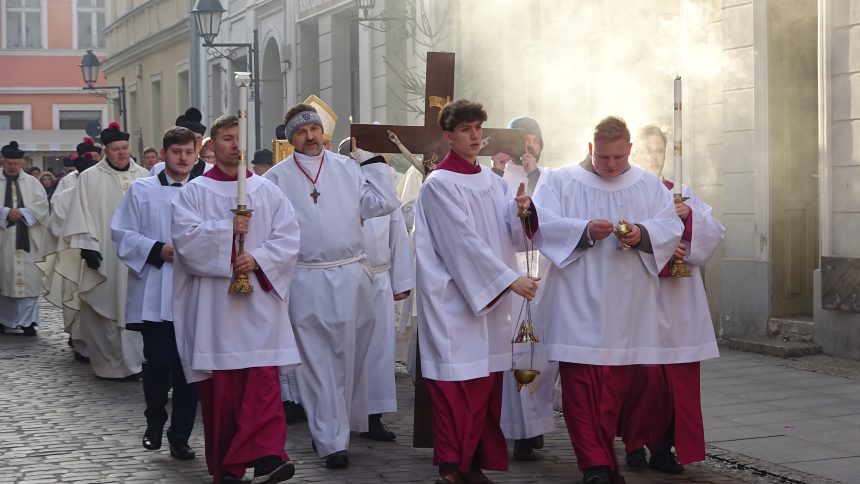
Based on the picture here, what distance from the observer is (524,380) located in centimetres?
675

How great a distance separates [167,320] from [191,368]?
48.3 inches

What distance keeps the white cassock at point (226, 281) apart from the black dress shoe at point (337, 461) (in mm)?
592

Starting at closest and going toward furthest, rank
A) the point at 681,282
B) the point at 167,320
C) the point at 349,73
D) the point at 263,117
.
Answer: the point at 681,282 < the point at 167,320 < the point at 349,73 < the point at 263,117

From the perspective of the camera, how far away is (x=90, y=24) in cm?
5144

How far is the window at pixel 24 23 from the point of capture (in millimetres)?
50531

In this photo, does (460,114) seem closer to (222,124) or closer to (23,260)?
(222,124)

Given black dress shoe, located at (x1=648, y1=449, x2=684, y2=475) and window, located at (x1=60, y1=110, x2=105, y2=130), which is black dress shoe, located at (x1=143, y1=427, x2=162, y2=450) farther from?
window, located at (x1=60, y1=110, x2=105, y2=130)

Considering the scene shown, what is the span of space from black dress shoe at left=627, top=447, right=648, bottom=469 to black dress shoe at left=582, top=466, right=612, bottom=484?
0.69m

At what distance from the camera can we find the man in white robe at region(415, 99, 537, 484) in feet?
22.0

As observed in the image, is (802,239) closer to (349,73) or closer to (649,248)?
(649,248)

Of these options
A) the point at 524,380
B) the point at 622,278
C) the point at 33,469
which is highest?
the point at 622,278

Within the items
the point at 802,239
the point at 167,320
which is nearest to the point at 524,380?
the point at 167,320

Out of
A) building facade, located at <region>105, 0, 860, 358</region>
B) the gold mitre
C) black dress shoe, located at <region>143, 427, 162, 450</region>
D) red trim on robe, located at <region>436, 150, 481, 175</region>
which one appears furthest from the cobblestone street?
the gold mitre

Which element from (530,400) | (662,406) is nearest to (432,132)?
(530,400)
